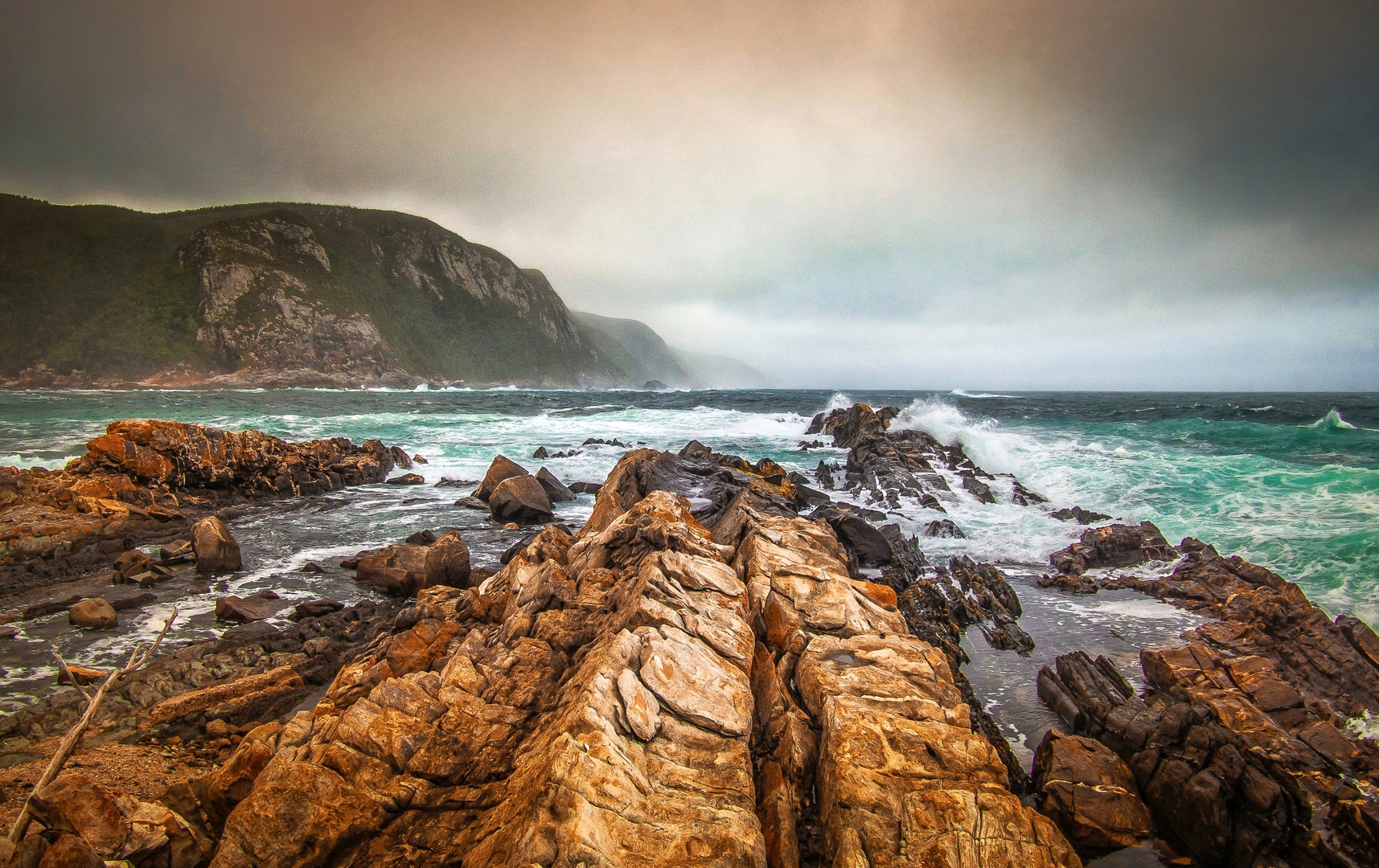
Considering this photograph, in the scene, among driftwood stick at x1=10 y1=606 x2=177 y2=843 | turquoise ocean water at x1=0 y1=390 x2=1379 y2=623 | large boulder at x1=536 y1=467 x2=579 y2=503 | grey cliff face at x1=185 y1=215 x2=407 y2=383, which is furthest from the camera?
grey cliff face at x1=185 y1=215 x2=407 y2=383

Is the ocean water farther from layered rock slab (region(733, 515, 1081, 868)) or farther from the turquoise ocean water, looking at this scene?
layered rock slab (region(733, 515, 1081, 868))

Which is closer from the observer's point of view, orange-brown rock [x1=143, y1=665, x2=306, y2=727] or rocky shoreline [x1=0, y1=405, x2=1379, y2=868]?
rocky shoreline [x1=0, y1=405, x2=1379, y2=868]

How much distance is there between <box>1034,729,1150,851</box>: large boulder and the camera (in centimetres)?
429

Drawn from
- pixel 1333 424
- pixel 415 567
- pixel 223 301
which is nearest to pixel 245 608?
pixel 415 567

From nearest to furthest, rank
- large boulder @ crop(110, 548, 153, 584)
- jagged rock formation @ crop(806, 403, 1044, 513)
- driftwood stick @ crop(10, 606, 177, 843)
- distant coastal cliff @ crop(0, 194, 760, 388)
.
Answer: driftwood stick @ crop(10, 606, 177, 843)
large boulder @ crop(110, 548, 153, 584)
jagged rock formation @ crop(806, 403, 1044, 513)
distant coastal cliff @ crop(0, 194, 760, 388)

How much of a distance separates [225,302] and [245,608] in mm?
100668

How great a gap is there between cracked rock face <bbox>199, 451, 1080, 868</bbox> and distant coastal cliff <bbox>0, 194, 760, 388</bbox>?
95253mm

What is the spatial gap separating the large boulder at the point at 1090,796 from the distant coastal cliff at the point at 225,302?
98.9 m

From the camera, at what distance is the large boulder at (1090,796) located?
14.1 ft

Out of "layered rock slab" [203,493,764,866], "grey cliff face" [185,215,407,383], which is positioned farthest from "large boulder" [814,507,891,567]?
"grey cliff face" [185,215,407,383]

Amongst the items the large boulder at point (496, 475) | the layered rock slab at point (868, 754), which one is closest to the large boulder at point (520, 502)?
the large boulder at point (496, 475)

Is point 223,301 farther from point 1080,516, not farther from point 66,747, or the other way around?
point 1080,516

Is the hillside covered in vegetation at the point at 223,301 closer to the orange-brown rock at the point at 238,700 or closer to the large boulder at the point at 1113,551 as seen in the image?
the orange-brown rock at the point at 238,700

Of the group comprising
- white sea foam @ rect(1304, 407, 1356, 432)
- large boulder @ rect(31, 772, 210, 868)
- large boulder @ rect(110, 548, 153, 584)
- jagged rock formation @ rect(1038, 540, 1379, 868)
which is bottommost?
large boulder @ rect(110, 548, 153, 584)
